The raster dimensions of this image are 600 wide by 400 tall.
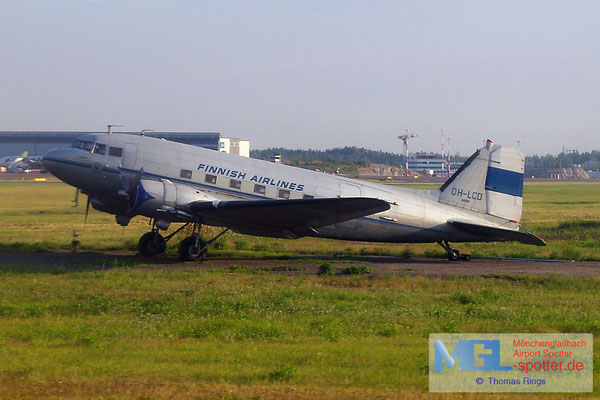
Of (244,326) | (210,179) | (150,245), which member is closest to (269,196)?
(210,179)

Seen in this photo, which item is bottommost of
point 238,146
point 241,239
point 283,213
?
point 241,239

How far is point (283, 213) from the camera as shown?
1861 cm

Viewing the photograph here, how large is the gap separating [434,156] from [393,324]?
16693 cm

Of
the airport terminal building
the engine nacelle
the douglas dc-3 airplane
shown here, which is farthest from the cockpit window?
the airport terminal building

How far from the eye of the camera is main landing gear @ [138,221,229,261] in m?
19.6

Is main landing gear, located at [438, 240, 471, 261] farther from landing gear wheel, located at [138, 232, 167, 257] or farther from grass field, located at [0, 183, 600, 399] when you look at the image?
landing gear wheel, located at [138, 232, 167, 257]

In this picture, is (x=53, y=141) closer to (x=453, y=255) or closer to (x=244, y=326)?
(x=453, y=255)

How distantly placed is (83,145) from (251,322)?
36.1 feet

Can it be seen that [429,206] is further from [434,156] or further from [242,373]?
[434,156]

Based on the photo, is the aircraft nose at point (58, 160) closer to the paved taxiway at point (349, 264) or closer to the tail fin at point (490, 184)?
the paved taxiway at point (349, 264)

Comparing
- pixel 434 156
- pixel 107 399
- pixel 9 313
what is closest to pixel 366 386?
pixel 107 399

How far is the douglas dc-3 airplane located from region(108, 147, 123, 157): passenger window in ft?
0.10

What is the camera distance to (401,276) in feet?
55.9

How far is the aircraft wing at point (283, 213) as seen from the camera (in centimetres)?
1800
